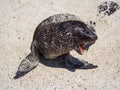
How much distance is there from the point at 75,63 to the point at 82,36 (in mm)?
502

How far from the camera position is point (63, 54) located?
5.86 metres

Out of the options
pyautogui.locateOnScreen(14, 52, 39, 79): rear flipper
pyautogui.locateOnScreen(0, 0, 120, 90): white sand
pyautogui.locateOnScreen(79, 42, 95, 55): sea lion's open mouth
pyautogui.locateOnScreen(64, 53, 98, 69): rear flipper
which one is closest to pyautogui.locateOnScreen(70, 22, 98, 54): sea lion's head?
pyautogui.locateOnScreen(79, 42, 95, 55): sea lion's open mouth

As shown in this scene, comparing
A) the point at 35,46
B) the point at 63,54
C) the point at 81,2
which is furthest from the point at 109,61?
the point at 81,2

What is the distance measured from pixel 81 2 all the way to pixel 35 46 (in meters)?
1.66

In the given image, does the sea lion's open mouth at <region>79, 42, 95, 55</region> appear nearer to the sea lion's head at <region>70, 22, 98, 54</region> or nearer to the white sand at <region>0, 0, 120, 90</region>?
the sea lion's head at <region>70, 22, 98, 54</region>

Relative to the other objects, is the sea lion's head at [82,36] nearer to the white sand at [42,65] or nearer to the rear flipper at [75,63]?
the rear flipper at [75,63]

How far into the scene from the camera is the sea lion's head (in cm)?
549

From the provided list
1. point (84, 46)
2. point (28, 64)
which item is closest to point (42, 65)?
point (28, 64)

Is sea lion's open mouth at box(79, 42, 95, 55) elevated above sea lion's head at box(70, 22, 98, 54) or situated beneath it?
situated beneath

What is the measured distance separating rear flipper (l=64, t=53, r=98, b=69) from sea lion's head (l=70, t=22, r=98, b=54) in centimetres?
21

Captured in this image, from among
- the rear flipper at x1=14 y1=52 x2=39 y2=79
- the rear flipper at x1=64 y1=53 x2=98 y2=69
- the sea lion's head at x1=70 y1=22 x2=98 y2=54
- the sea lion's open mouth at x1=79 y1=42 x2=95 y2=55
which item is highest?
the sea lion's head at x1=70 y1=22 x2=98 y2=54

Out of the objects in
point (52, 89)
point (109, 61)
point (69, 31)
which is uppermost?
point (69, 31)

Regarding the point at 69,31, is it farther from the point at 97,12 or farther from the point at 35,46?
the point at 97,12

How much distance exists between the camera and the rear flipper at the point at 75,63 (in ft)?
18.2
